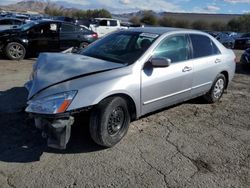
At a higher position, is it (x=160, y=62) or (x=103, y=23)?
(x=103, y=23)

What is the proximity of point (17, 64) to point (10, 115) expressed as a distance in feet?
17.7

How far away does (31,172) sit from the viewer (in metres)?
3.64

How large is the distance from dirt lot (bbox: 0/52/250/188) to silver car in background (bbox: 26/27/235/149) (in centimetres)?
30

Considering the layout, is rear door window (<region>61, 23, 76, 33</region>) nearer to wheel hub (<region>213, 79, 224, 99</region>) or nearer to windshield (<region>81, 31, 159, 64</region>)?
windshield (<region>81, 31, 159, 64</region>)

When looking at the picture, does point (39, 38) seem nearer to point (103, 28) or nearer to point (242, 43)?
point (103, 28)

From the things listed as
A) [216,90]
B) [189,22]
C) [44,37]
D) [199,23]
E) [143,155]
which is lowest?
[143,155]

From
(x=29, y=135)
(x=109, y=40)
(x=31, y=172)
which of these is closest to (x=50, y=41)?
(x=109, y=40)

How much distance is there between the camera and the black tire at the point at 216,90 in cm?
651

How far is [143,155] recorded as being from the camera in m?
4.18

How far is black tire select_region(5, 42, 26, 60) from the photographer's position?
1085 centimetres

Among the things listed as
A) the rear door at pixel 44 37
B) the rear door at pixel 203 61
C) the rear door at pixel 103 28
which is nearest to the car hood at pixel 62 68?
the rear door at pixel 203 61

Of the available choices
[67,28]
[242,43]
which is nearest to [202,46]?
[67,28]

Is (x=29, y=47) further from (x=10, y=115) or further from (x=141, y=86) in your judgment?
(x=141, y=86)

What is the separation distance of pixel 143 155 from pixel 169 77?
145 cm
